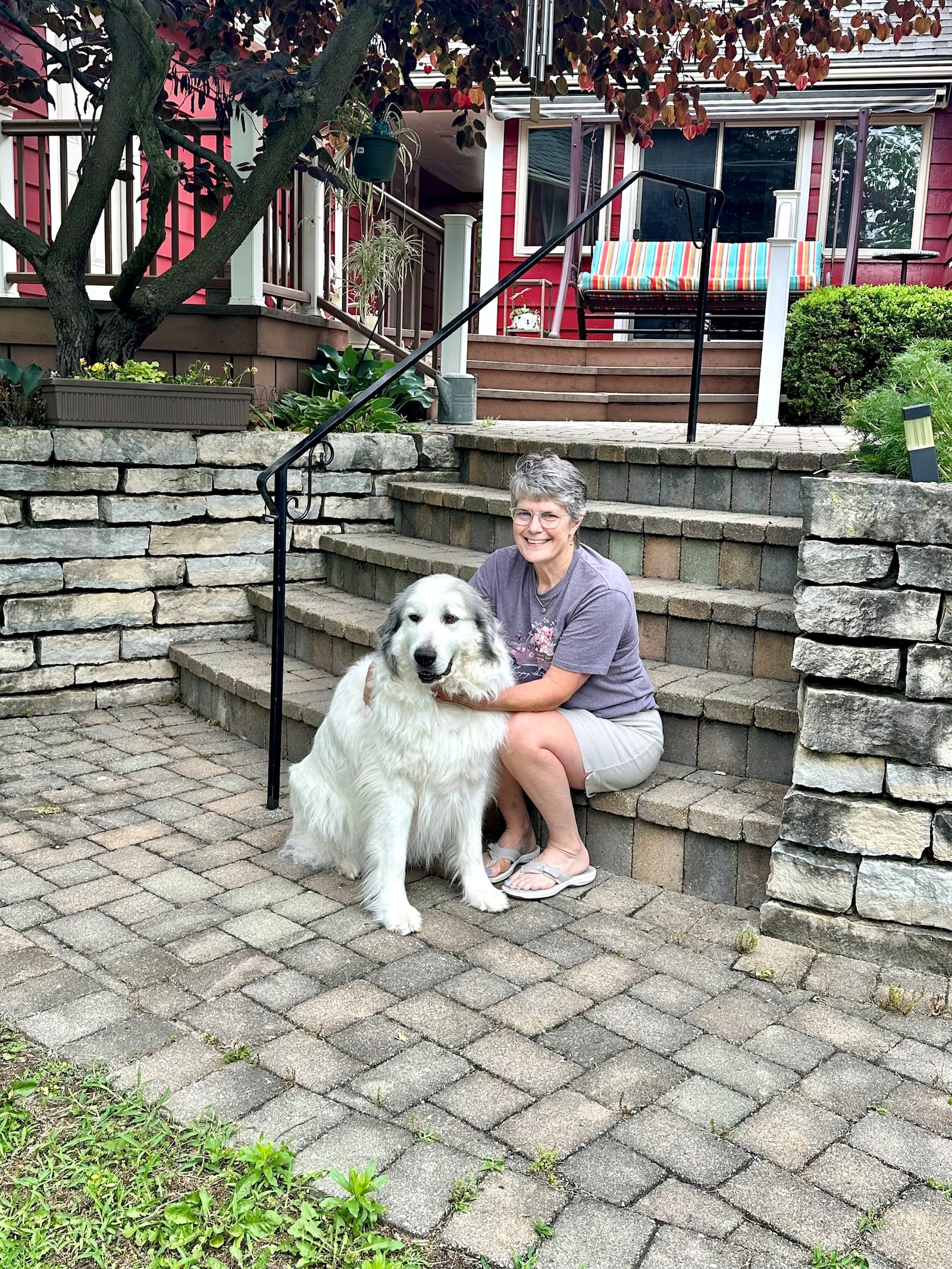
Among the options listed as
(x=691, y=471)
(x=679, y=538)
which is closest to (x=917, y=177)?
(x=691, y=471)

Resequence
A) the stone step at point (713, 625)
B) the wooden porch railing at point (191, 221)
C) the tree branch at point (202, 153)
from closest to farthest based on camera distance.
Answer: the stone step at point (713, 625) → the tree branch at point (202, 153) → the wooden porch railing at point (191, 221)

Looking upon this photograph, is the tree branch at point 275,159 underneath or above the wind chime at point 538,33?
underneath

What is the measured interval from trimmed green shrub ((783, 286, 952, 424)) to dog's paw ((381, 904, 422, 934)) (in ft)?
17.1

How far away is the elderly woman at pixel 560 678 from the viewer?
317 centimetres

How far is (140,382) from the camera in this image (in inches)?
195

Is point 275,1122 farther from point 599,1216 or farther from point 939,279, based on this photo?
point 939,279

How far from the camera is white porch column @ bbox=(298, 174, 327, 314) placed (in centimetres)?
689

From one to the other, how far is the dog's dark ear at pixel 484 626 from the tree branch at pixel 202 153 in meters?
3.15

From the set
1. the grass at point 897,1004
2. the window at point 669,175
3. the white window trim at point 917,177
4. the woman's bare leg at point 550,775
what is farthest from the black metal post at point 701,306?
the window at point 669,175

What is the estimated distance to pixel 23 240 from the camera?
5105mm

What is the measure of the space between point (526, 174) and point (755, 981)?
9644mm

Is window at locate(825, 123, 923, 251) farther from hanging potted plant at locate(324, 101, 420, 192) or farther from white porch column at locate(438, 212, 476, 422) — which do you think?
white porch column at locate(438, 212, 476, 422)

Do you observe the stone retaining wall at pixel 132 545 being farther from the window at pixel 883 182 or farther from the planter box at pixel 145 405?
the window at pixel 883 182

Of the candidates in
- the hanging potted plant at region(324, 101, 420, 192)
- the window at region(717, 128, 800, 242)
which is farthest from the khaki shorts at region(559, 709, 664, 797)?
the window at region(717, 128, 800, 242)
